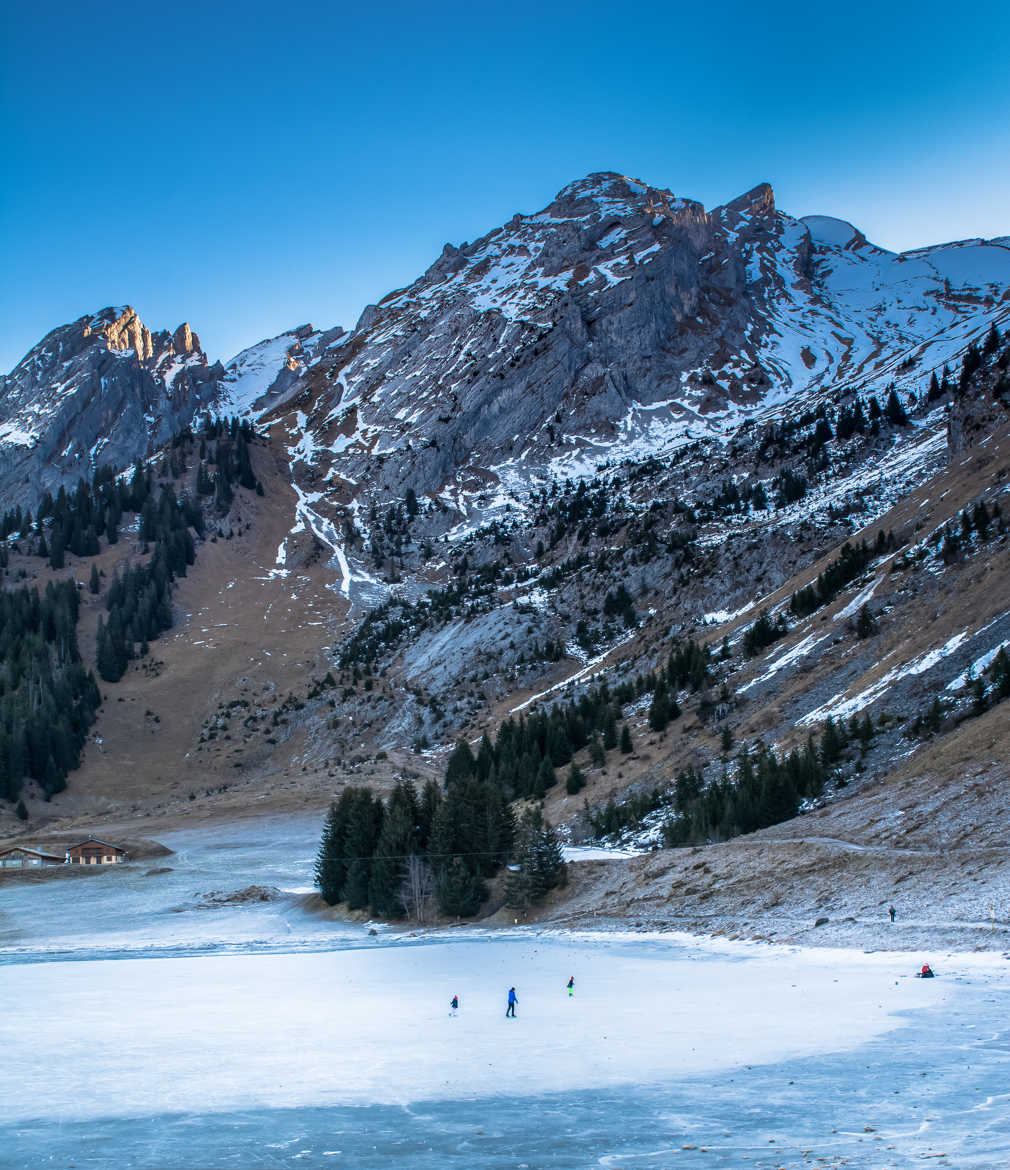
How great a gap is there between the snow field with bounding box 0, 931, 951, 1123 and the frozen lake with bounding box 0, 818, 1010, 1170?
0.12m

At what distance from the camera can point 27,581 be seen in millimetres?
186125

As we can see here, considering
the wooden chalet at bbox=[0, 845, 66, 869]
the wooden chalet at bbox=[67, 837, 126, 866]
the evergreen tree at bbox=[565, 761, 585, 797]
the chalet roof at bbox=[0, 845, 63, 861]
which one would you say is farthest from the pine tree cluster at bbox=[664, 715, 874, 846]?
the wooden chalet at bbox=[0, 845, 66, 869]

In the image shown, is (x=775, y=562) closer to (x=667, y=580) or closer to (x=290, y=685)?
(x=667, y=580)

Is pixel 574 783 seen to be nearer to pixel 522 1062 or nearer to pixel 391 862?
pixel 391 862

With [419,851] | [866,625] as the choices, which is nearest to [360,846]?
[419,851]

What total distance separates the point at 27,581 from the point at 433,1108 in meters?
190

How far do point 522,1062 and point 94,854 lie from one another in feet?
268

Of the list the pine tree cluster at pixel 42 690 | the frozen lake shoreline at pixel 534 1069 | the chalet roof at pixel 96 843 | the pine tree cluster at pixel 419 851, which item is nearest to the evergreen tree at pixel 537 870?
the pine tree cluster at pixel 419 851

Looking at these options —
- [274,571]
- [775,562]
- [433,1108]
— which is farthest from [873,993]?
[274,571]

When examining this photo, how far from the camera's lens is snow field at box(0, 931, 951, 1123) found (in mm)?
22406

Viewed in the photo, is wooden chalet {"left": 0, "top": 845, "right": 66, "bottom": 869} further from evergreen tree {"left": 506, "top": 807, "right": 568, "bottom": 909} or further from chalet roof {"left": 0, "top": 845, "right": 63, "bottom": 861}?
evergreen tree {"left": 506, "top": 807, "right": 568, "bottom": 909}

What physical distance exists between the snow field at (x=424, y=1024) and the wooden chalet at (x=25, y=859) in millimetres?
48993

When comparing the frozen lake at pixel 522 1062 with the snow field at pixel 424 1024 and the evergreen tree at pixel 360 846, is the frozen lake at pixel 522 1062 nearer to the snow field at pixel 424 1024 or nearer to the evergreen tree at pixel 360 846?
the snow field at pixel 424 1024

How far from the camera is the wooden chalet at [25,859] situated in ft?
300
